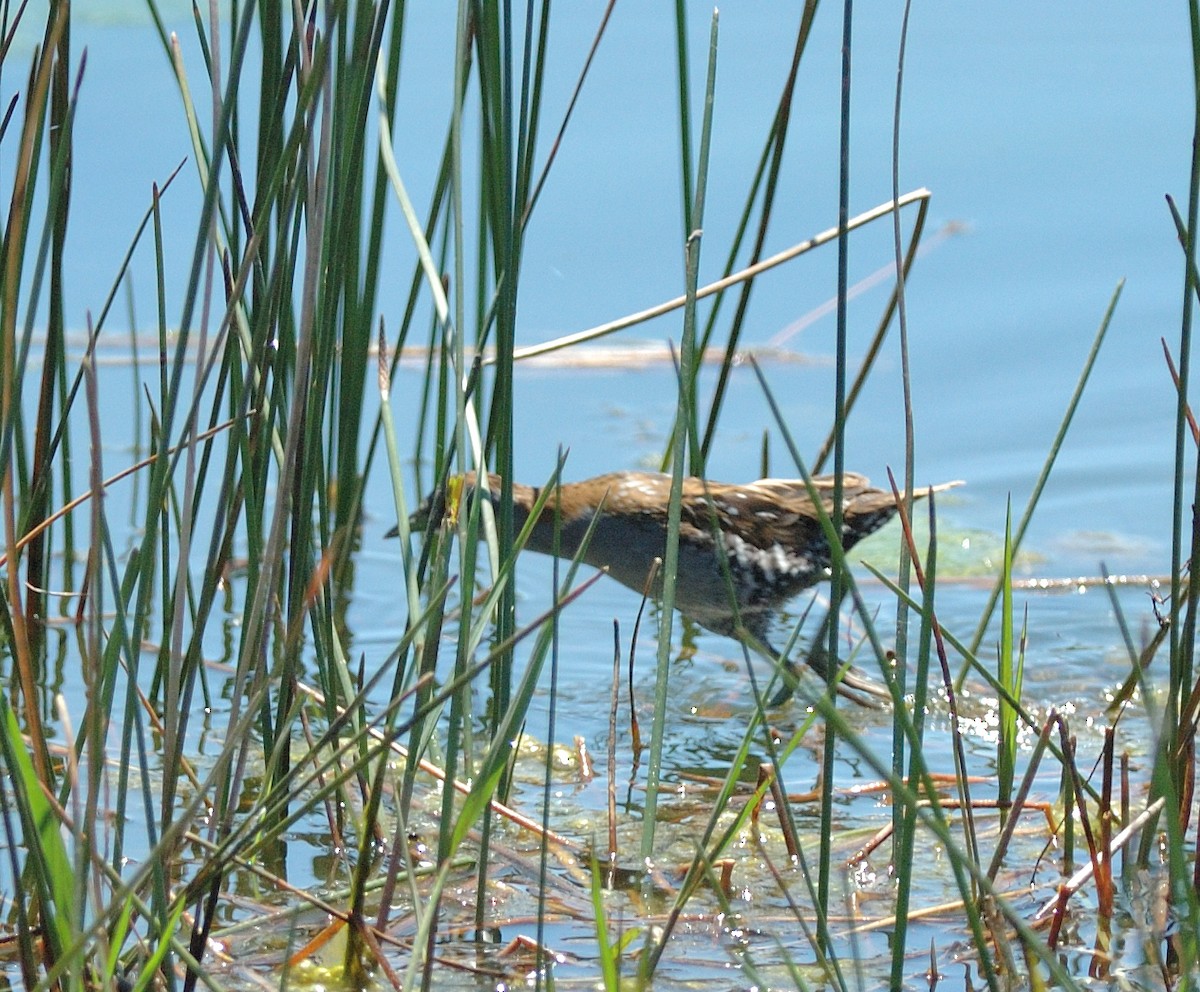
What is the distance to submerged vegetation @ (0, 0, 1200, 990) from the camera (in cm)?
186

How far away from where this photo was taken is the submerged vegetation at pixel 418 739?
6.09 feet

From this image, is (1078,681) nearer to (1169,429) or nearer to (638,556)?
(638,556)

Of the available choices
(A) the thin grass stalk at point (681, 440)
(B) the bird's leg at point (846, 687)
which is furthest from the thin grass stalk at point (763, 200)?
(B) the bird's leg at point (846, 687)

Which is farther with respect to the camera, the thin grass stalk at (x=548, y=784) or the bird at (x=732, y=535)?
the bird at (x=732, y=535)

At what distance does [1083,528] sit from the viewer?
5.26 m

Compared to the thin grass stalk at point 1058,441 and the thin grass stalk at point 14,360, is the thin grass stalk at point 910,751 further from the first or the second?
the thin grass stalk at point 14,360

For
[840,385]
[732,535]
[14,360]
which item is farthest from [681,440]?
[732,535]

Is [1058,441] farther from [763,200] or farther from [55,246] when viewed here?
[763,200]

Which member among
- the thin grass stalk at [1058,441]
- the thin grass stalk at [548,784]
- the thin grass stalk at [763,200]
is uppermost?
the thin grass stalk at [763,200]

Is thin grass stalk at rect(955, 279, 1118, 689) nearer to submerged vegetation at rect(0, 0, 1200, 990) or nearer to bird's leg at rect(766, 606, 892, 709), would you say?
submerged vegetation at rect(0, 0, 1200, 990)

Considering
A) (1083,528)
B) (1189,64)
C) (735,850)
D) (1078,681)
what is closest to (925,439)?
(1083,528)

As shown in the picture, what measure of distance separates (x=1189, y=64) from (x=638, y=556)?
11.9 ft

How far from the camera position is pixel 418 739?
217 centimetres

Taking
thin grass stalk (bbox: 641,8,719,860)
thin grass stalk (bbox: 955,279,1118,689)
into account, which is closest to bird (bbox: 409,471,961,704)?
thin grass stalk (bbox: 955,279,1118,689)
